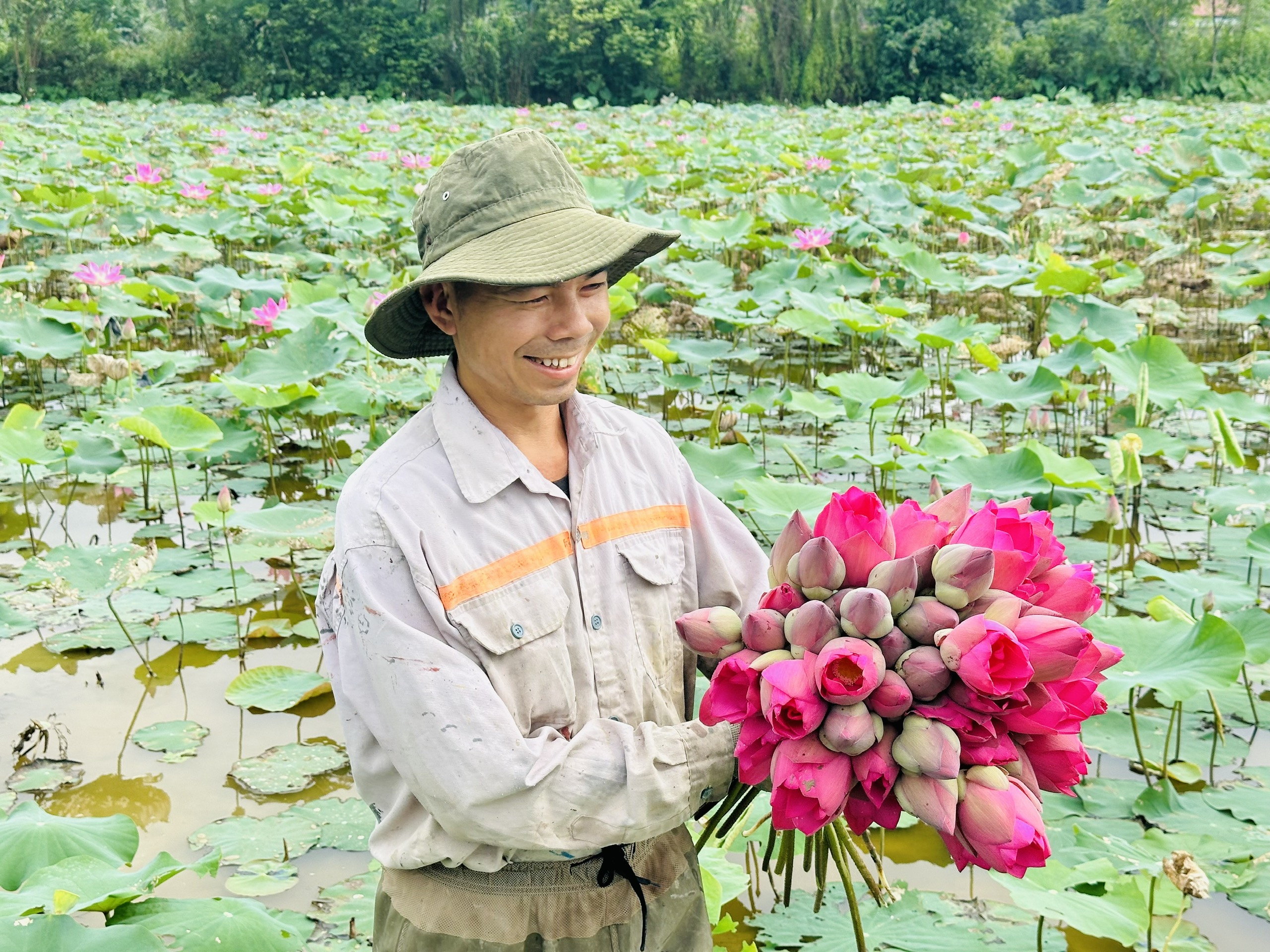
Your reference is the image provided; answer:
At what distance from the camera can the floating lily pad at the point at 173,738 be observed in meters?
2.37

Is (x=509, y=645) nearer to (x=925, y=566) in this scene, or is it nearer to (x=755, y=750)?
(x=755, y=750)

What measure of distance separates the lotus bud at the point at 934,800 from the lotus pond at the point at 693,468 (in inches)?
26.8

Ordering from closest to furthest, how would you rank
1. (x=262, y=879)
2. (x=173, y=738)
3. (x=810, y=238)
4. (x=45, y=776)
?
1. (x=262, y=879)
2. (x=45, y=776)
3. (x=173, y=738)
4. (x=810, y=238)

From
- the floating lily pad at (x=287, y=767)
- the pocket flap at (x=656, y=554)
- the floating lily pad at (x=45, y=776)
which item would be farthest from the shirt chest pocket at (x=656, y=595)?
the floating lily pad at (x=45, y=776)

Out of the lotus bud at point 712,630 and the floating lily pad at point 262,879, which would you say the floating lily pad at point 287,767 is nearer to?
the floating lily pad at point 262,879

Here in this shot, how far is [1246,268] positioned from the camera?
5.48 m

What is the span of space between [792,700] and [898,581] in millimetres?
150

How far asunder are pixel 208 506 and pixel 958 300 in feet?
13.5

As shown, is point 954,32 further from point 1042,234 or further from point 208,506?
point 208,506

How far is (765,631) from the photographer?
1072mm

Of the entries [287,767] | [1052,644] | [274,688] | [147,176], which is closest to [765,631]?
[1052,644]

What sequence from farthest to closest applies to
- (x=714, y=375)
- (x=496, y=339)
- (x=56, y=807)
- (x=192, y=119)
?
(x=192, y=119) → (x=714, y=375) → (x=56, y=807) → (x=496, y=339)

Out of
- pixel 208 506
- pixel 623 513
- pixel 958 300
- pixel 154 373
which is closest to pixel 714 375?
pixel 958 300

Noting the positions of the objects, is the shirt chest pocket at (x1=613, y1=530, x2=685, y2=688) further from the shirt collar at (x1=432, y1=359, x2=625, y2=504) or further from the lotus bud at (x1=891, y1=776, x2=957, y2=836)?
the lotus bud at (x1=891, y1=776, x2=957, y2=836)
